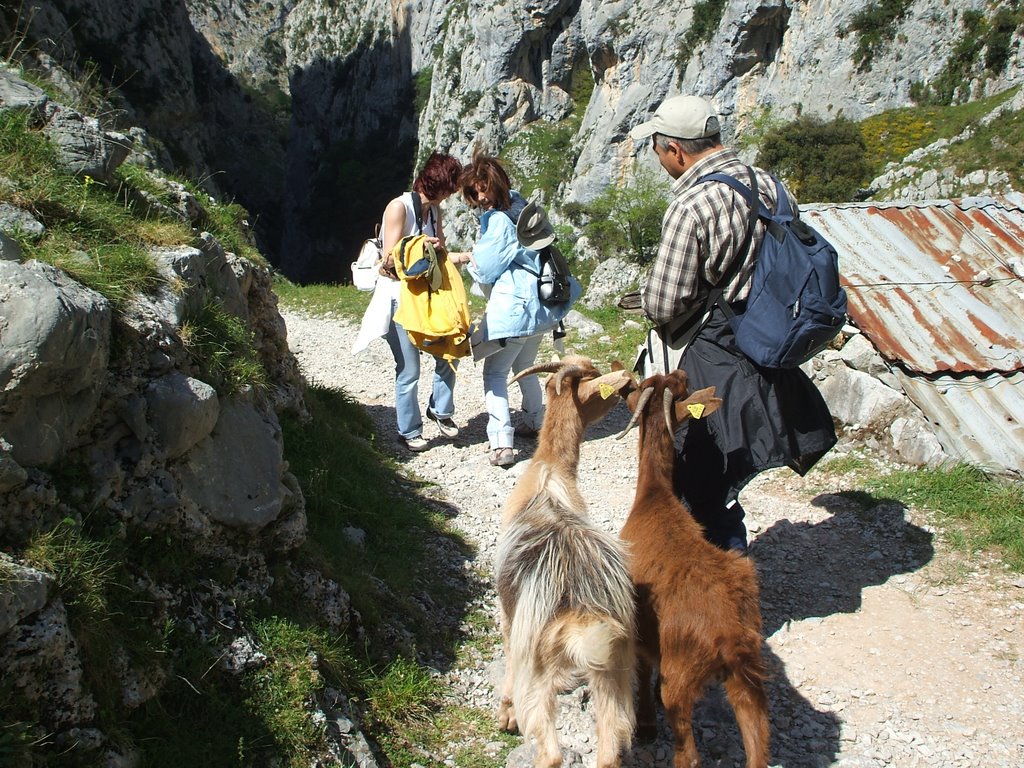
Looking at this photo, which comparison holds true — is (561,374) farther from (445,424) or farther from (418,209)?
(445,424)

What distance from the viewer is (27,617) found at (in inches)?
110


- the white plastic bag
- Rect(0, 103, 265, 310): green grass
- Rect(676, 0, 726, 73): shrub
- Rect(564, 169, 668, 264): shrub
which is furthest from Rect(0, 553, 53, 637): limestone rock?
Rect(676, 0, 726, 73): shrub

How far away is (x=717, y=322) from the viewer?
4.38 meters

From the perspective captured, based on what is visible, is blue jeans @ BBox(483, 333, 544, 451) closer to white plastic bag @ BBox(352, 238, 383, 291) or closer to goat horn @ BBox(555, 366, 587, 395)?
white plastic bag @ BBox(352, 238, 383, 291)

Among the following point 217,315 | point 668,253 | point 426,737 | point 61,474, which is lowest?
A: point 426,737

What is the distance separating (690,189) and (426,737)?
3150 millimetres

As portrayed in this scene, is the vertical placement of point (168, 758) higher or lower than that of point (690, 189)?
lower

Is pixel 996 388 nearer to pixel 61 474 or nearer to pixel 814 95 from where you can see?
pixel 61 474

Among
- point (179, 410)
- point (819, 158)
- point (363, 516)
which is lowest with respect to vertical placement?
point (363, 516)

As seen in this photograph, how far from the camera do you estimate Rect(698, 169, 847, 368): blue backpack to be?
13.2ft

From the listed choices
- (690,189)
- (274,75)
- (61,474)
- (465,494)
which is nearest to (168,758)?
(61,474)

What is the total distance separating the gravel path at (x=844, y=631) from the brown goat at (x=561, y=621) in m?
0.40

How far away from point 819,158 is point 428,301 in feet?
77.2

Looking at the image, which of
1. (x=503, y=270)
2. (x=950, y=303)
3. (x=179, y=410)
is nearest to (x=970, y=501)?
(x=950, y=303)
